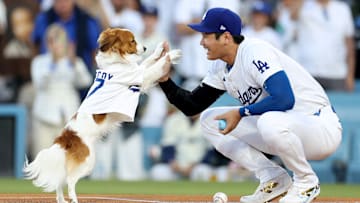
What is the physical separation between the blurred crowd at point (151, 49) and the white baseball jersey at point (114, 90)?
16.9 feet

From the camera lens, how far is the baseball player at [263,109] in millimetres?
7320

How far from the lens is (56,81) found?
1343cm

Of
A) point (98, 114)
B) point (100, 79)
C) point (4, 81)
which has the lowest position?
point (98, 114)

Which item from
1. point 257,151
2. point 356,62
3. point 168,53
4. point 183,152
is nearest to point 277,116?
point 257,151

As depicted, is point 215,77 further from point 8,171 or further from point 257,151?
point 8,171

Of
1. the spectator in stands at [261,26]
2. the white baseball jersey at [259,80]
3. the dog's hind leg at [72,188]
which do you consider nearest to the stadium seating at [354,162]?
the spectator in stands at [261,26]

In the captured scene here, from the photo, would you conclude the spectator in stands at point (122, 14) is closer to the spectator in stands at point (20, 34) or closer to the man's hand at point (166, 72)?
the spectator in stands at point (20, 34)

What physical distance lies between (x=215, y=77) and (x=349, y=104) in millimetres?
5839

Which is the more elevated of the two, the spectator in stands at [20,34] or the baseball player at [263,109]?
the spectator in stands at [20,34]

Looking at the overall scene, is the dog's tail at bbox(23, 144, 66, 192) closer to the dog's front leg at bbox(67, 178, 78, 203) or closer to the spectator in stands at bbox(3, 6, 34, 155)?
the dog's front leg at bbox(67, 178, 78, 203)

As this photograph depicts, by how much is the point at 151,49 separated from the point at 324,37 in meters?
2.29

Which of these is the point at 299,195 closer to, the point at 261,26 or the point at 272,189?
the point at 272,189

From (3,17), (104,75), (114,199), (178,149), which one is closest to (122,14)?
(3,17)

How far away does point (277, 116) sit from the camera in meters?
7.36
